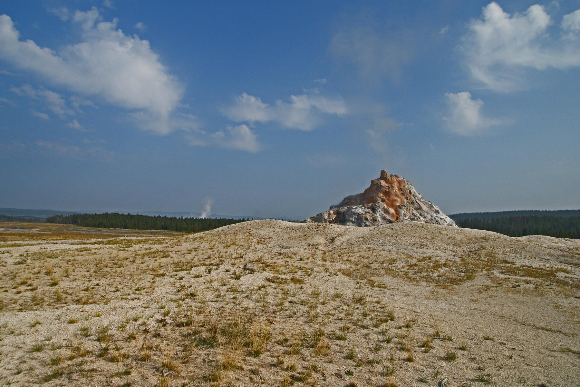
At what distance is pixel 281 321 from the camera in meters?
12.0

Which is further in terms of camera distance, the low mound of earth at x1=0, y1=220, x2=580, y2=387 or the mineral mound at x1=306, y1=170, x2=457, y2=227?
the mineral mound at x1=306, y1=170, x2=457, y2=227

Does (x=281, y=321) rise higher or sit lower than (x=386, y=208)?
lower

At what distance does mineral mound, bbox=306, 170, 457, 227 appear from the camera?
47469 millimetres

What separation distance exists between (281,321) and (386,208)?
40113mm

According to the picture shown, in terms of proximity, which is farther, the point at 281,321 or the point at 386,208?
the point at 386,208

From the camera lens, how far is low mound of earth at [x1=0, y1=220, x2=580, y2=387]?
8156 millimetres

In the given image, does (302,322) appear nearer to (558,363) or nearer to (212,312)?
(212,312)

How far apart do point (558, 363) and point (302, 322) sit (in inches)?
303

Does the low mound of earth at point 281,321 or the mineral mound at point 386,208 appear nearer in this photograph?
the low mound of earth at point 281,321

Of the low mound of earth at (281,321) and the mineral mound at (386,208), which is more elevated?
the mineral mound at (386,208)

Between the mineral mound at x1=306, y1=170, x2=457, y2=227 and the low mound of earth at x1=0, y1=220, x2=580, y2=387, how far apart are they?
21.1m

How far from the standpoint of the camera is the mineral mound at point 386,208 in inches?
1869

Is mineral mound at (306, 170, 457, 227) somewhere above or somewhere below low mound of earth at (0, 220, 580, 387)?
above

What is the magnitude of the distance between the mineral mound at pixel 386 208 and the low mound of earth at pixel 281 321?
2108 cm
